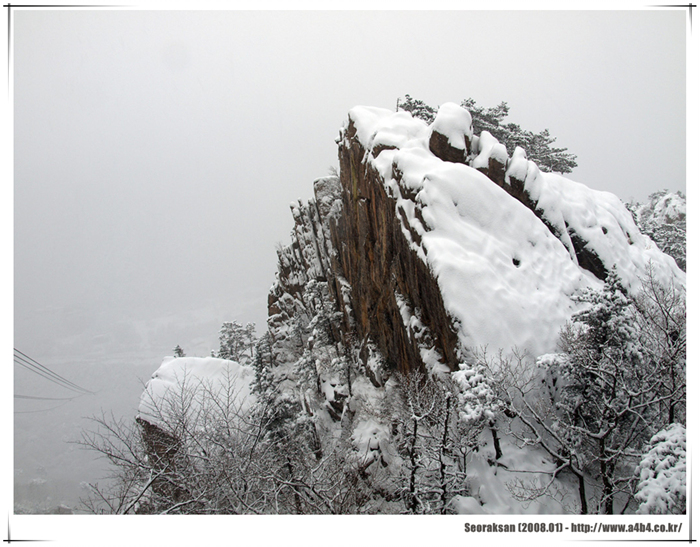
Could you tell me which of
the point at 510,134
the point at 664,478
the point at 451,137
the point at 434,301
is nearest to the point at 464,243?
the point at 434,301

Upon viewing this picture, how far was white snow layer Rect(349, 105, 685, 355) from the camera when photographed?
12492 mm

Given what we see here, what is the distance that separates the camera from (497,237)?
15.3 meters

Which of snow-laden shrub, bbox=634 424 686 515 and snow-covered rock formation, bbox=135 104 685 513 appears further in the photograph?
snow-covered rock formation, bbox=135 104 685 513

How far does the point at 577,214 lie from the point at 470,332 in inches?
485

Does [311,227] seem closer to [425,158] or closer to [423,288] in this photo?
[425,158]

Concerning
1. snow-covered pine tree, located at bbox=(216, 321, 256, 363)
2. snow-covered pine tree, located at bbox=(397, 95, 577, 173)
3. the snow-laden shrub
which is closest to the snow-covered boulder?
snow-covered pine tree, located at bbox=(397, 95, 577, 173)

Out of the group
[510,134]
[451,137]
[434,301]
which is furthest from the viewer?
[510,134]

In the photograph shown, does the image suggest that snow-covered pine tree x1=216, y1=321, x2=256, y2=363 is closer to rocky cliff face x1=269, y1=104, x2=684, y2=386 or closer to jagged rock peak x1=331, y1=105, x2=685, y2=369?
rocky cliff face x1=269, y1=104, x2=684, y2=386

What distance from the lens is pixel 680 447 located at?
7.09 meters

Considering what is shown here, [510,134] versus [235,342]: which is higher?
[510,134]

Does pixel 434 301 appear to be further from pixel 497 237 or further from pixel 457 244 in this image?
pixel 497 237

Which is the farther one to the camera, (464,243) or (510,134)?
(510,134)

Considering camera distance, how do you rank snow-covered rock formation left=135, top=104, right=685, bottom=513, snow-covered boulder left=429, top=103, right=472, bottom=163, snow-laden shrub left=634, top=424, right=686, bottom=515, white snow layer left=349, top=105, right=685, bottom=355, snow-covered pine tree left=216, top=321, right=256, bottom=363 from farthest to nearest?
snow-covered pine tree left=216, top=321, right=256, bottom=363, snow-covered boulder left=429, top=103, right=472, bottom=163, white snow layer left=349, top=105, right=685, bottom=355, snow-covered rock formation left=135, top=104, right=685, bottom=513, snow-laden shrub left=634, top=424, right=686, bottom=515
